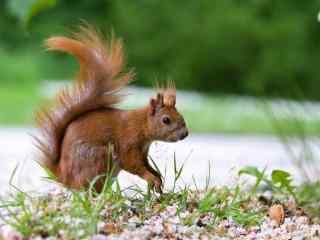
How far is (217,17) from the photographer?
16047mm

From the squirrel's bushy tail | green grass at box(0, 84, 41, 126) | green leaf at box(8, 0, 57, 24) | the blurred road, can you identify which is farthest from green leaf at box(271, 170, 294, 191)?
green grass at box(0, 84, 41, 126)

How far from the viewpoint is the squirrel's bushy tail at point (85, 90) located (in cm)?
368

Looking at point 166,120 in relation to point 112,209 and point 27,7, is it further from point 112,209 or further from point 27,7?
Answer: point 27,7

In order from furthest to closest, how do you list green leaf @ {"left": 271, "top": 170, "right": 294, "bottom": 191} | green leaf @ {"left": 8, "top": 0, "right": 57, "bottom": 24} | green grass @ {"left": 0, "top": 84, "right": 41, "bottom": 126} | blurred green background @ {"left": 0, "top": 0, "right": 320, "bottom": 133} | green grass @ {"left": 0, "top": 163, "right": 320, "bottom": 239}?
blurred green background @ {"left": 0, "top": 0, "right": 320, "bottom": 133} < green grass @ {"left": 0, "top": 84, "right": 41, "bottom": 126} < green leaf @ {"left": 271, "top": 170, "right": 294, "bottom": 191} < green leaf @ {"left": 8, "top": 0, "right": 57, "bottom": 24} < green grass @ {"left": 0, "top": 163, "right": 320, "bottom": 239}

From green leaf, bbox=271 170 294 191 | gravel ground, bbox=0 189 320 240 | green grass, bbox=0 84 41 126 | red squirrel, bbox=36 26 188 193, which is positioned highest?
green grass, bbox=0 84 41 126

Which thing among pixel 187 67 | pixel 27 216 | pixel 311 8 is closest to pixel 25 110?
pixel 187 67

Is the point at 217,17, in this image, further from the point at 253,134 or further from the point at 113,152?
the point at 113,152

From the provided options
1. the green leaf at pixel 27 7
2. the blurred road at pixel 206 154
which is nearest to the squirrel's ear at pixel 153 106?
the green leaf at pixel 27 7

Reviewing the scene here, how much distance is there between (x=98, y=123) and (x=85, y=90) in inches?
9.0

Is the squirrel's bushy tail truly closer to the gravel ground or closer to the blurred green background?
the gravel ground

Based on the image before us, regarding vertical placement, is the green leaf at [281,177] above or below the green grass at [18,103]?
below

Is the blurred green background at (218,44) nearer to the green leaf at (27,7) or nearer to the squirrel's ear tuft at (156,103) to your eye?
the green leaf at (27,7)

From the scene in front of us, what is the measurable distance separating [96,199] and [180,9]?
45.6 feet

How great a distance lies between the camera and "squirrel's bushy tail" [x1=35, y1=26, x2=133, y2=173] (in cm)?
368
